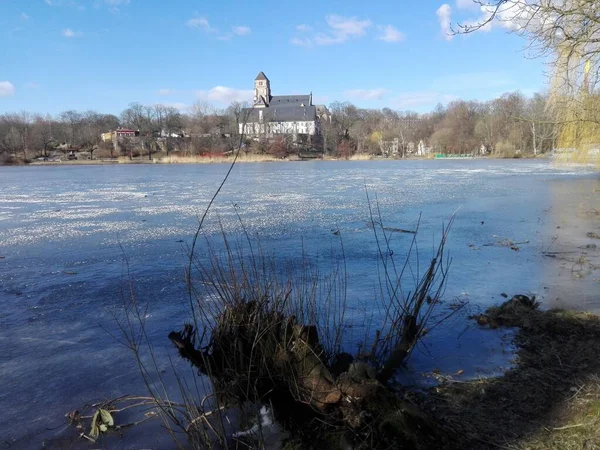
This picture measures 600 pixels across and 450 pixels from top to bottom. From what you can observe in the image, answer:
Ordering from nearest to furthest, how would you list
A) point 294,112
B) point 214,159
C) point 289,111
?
point 214,159, point 294,112, point 289,111

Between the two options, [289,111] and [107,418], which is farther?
[289,111]

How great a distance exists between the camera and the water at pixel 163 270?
4.10 metres

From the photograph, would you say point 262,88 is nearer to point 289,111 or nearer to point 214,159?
point 289,111

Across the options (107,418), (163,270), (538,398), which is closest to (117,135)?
(163,270)

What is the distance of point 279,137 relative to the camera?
75438mm

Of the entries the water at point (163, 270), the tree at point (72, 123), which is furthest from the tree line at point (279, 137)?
the water at point (163, 270)

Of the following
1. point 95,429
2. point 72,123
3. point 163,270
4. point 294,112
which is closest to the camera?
point 95,429

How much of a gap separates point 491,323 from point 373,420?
270 centimetres

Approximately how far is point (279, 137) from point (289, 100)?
46163 millimetres

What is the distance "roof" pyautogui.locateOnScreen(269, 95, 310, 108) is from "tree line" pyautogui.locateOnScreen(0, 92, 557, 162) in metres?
8.76

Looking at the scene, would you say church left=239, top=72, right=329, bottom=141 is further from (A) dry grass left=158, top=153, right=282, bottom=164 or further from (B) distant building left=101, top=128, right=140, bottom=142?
(A) dry grass left=158, top=153, right=282, bottom=164

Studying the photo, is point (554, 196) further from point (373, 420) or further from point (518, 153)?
point (518, 153)

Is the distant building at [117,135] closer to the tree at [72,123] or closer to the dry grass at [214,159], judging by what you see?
the tree at [72,123]

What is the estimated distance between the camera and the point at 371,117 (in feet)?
353
